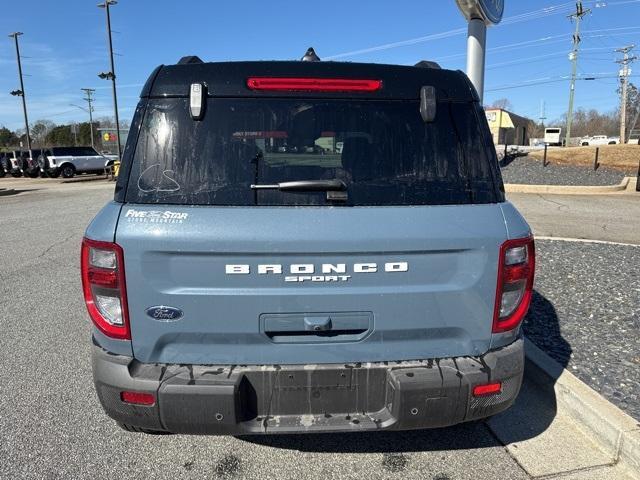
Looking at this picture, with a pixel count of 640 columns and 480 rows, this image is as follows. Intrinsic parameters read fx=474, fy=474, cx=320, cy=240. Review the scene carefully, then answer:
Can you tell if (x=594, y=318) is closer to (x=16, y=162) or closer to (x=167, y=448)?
(x=167, y=448)

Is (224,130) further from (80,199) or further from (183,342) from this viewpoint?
(80,199)

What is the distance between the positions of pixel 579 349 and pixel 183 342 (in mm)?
3198

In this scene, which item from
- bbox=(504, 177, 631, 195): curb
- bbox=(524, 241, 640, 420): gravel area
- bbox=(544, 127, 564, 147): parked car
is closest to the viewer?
bbox=(524, 241, 640, 420): gravel area

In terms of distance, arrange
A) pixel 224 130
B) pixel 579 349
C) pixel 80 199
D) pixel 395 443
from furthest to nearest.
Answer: pixel 80 199 → pixel 579 349 → pixel 395 443 → pixel 224 130

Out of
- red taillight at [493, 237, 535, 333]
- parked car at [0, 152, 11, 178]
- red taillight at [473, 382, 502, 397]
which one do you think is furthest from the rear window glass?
parked car at [0, 152, 11, 178]

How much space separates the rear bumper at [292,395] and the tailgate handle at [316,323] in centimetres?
18

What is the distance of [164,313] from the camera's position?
2111mm

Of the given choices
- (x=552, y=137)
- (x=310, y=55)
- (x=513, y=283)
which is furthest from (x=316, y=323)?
(x=552, y=137)

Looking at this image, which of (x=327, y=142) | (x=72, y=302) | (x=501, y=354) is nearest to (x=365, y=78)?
(x=327, y=142)

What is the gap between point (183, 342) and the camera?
2156mm

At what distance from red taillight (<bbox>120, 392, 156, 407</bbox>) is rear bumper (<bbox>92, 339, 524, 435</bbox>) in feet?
0.07

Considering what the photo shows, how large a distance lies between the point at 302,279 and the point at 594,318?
359 cm

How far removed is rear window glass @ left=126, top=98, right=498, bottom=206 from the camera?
7.13 feet

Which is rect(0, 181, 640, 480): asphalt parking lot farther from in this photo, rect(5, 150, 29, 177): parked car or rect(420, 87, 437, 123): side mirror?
rect(5, 150, 29, 177): parked car
